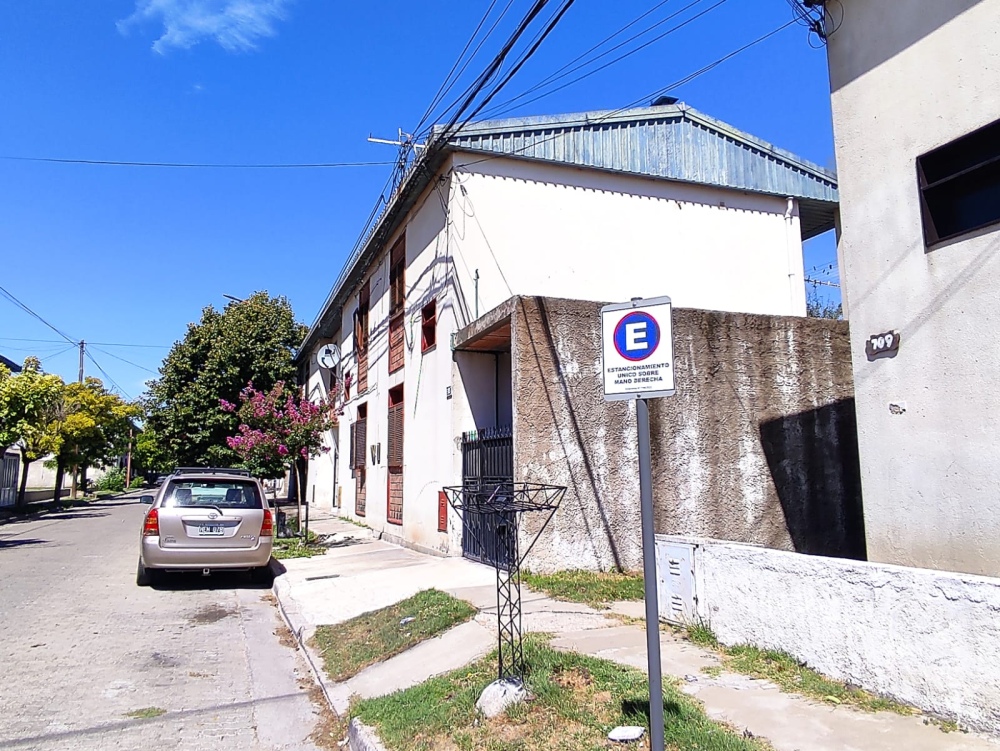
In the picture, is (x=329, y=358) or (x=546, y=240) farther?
(x=329, y=358)

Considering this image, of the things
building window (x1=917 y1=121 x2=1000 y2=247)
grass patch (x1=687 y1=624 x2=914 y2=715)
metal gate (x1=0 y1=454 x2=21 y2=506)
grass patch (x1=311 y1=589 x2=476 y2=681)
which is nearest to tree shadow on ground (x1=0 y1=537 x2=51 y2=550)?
grass patch (x1=311 y1=589 x2=476 y2=681)

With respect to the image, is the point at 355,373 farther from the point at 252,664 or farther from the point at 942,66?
the point at 942,66

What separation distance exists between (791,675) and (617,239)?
1034 cm

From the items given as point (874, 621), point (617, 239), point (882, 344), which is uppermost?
point (617, 239)

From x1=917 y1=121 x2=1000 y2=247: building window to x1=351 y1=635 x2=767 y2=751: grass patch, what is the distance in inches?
171

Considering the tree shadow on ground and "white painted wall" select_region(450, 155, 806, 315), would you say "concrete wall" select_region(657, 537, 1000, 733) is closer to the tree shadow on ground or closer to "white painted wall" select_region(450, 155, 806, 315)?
"white painted wall" select_region(450, 155, 806, 315)

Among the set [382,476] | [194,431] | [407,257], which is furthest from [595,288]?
[194,431]

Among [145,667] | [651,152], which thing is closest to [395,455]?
[651,152]

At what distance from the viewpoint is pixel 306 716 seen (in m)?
5.84

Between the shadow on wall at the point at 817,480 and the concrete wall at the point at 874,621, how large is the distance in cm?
503

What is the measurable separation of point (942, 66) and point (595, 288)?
8005mm

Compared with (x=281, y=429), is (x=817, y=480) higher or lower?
lower

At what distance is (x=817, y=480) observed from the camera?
10891mm

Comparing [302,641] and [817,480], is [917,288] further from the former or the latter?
[302,641]
